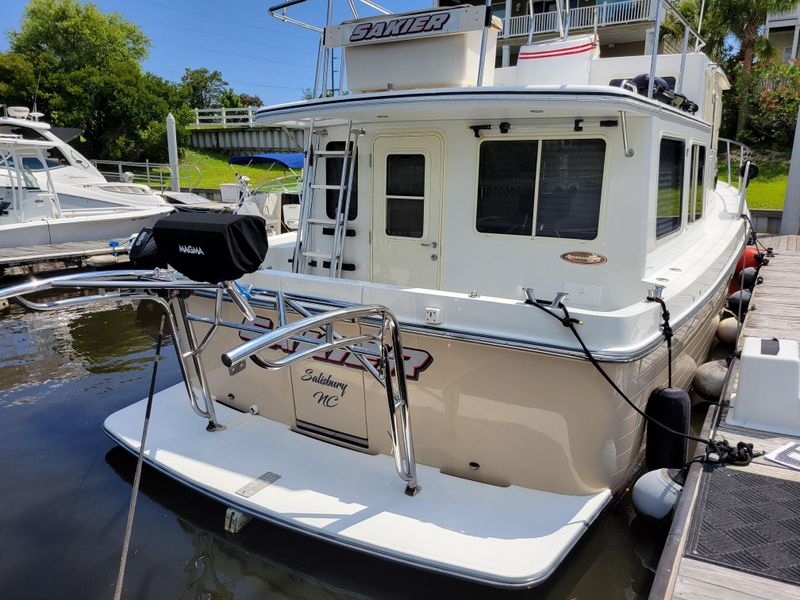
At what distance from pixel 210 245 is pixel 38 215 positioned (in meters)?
12.7

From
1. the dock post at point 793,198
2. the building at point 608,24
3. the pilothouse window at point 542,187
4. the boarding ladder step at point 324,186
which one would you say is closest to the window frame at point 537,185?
the pilothouse window at point 542,187

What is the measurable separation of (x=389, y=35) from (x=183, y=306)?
2491 mm

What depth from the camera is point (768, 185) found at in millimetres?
18047

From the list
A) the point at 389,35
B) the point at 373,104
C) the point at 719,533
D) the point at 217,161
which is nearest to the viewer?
the point at 719,533

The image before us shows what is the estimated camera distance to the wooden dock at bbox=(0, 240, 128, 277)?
1109cm

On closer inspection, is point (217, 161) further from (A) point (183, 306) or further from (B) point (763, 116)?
(A) point (183, 306)

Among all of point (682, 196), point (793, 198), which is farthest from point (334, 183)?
point (793, 198)

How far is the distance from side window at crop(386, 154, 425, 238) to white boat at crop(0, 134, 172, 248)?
398 inches

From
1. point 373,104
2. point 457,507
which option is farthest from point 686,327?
point 373,104

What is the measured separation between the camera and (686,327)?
4.37 metres

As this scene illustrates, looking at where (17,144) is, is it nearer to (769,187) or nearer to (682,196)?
(682,196)

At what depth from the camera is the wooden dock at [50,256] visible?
436 inches

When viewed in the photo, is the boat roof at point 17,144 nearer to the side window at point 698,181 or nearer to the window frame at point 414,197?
the window frame at point 414,197

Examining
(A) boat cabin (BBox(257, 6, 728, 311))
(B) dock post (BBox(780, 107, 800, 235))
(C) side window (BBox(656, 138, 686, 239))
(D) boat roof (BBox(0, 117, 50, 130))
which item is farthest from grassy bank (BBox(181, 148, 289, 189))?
(C) side window (BBox(656, 138, 686, 239))
